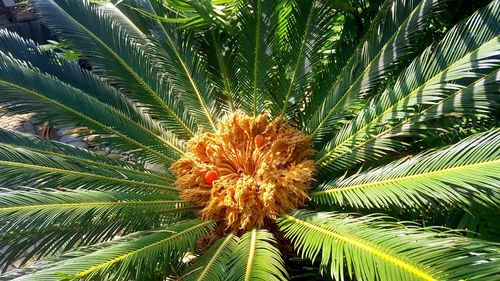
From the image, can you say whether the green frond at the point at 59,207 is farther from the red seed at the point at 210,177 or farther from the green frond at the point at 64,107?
the green frond at the point at 64,107

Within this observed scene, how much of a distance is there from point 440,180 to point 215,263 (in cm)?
95

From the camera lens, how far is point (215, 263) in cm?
196

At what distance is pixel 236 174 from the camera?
2.65 metres

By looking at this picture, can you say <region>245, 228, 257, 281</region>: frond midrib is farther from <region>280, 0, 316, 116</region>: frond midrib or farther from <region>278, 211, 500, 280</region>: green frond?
<region>280, 0, 316, 116</region>: frond midrib

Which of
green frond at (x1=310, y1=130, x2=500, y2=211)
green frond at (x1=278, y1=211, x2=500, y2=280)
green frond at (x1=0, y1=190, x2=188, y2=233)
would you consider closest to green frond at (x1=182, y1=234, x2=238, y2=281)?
green frond at (x1=278, y1=211, x2=500, y2=280)

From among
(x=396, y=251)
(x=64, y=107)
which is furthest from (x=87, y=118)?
(x=396, y=251)

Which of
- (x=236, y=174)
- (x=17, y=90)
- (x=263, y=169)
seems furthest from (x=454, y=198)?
(x=17, y=90)

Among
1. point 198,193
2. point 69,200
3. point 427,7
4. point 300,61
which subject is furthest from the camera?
point 300,61

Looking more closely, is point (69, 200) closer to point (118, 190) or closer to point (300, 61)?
point (118, 190)

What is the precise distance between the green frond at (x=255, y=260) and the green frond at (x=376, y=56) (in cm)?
84

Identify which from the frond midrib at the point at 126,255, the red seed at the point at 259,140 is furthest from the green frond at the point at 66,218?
the red seed at the point at 259,140

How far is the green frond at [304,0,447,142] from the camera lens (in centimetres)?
246

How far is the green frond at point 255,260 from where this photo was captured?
5.75ft

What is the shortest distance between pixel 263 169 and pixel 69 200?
0.97 metres
